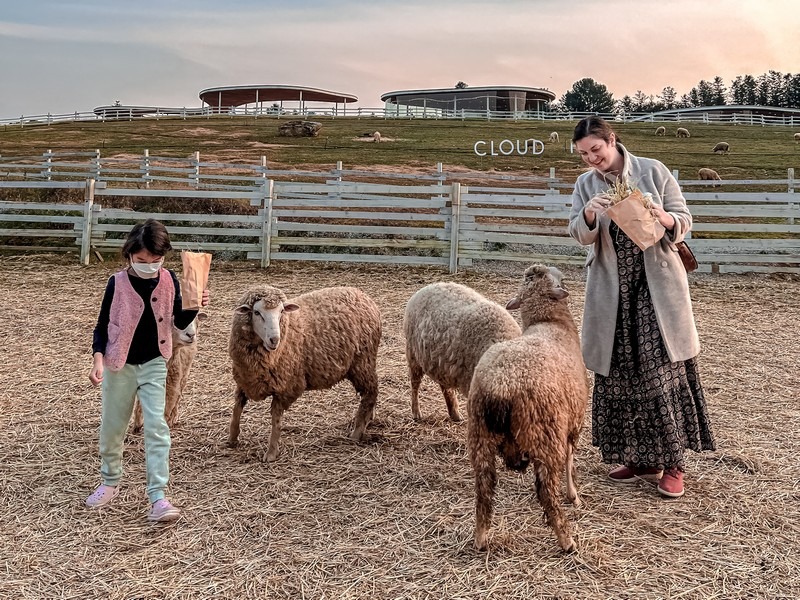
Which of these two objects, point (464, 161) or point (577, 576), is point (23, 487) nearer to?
point (577, 576)

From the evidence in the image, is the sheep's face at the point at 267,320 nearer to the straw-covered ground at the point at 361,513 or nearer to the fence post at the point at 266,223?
the straw-covered ground at the point at 361,513

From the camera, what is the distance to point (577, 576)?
113 inches

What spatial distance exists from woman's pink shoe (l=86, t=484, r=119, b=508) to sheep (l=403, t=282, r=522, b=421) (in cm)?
222

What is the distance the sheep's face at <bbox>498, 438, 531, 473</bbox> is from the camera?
298 cm

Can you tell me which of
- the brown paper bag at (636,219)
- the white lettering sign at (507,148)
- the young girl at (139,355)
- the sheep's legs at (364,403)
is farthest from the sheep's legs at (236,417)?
the white lettering sign at (507,148)

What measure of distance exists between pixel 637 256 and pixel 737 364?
12.0 ft

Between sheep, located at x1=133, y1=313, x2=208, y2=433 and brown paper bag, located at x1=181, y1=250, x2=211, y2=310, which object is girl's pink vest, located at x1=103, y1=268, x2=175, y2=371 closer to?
brown paper bag, located at x1=181, y1=250, x2=211, y2=310

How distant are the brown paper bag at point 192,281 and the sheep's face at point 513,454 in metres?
1.90

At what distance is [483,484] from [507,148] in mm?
30101

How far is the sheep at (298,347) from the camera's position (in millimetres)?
4273

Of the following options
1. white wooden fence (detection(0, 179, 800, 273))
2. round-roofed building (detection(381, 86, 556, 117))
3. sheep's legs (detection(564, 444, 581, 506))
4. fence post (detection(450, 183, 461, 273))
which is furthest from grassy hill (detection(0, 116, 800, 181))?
sheep's legs (detection(564, 444, 581, 506))

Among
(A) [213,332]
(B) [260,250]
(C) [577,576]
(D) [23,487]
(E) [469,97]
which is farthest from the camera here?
(E) [469,97]

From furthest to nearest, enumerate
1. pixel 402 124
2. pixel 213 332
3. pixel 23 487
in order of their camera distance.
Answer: pixel 402 124
pixel 213 332
pixel 23 487

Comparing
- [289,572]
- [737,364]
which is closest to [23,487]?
[289,572]
